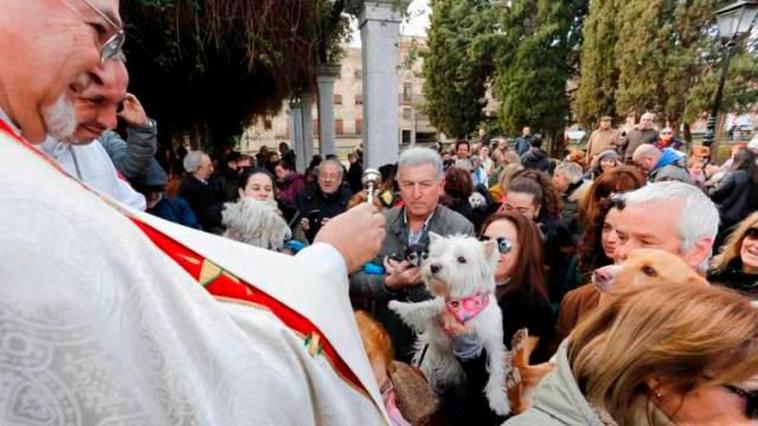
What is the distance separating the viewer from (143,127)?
2.53 meters

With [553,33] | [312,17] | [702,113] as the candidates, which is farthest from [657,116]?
[312,17]

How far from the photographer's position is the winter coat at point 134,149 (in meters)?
2.57

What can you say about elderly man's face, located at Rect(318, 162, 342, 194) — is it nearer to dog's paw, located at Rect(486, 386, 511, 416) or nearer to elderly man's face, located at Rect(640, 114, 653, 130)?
dog's paw, located at Rect(486, 386, 511, 416)

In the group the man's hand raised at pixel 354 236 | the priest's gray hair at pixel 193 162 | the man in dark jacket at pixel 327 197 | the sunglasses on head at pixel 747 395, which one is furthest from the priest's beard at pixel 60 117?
the priest's gray hair at pixel 193 162

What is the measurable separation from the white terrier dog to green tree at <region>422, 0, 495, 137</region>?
95.5 feet

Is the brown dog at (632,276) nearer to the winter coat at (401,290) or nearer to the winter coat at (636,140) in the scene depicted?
the winter coat at (401,290)

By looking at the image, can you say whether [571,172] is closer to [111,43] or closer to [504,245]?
[504,245]

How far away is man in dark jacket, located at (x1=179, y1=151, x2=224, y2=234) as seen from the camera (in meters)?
4.32

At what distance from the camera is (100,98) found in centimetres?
77

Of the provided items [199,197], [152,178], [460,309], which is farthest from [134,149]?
[199,197]

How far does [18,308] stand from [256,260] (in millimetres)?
322

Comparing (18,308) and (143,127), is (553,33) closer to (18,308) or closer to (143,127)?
(143,127)

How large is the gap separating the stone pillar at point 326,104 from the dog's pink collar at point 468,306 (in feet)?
23.4

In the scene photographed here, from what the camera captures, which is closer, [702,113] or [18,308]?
[18,308]
